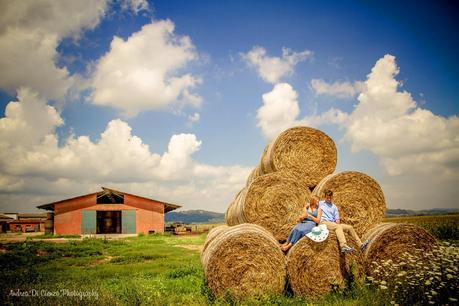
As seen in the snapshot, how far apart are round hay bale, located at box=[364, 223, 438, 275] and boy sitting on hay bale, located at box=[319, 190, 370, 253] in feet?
0.73

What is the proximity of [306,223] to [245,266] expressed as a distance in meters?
1.56

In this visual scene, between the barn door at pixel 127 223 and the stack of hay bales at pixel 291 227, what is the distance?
84.9 ft

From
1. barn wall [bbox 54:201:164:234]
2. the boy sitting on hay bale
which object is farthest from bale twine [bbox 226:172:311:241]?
barn wall [bbox 54:201:164:234]

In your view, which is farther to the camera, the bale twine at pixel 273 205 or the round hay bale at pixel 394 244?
the bale twine at pixel 273 205

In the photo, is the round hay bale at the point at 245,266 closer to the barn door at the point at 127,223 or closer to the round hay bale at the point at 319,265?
the round hay bale at the point at 319,265

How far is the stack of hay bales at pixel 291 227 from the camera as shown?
6613mm

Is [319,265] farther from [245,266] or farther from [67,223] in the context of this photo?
[67,223]

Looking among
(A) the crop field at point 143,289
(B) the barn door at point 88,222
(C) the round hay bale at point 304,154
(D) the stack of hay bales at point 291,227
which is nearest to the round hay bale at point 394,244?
(D) the stack of hay bales at point 291,227

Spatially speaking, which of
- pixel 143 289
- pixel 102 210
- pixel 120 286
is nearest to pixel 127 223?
pixel 102 210

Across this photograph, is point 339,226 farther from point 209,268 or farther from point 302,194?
point 209,268

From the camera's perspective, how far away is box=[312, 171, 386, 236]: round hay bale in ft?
25.5

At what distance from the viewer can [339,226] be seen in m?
6.88

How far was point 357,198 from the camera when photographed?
7824 millimetres

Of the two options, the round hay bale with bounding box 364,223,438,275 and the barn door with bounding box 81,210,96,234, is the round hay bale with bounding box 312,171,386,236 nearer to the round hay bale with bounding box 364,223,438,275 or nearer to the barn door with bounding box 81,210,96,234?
the round hay bale with bounding box 364,223,438,275
